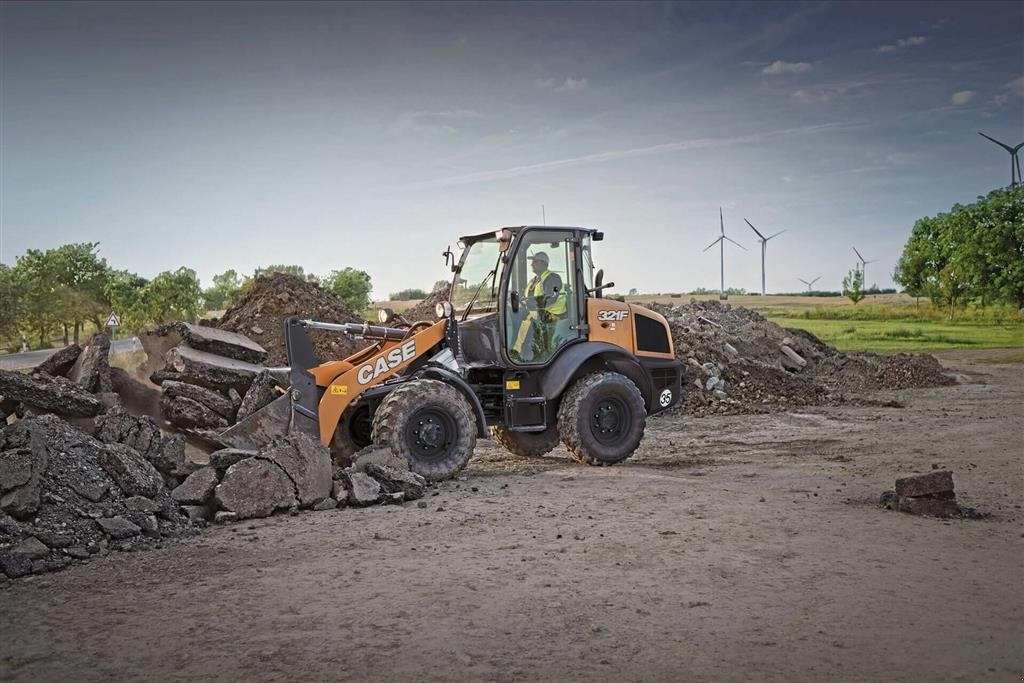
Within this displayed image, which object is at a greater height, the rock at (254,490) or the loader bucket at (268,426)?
the loader bucket at (268,426)

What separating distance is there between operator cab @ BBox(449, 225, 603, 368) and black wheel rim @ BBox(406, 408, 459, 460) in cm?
112

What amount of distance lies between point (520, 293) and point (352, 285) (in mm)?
37733

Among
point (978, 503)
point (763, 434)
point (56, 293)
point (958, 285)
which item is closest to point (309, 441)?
point (978, 503)

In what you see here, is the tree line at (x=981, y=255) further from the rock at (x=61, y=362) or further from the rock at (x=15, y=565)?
the rock at (x=15, y=565)

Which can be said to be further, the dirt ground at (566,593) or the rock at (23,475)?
the rock at (23,475)

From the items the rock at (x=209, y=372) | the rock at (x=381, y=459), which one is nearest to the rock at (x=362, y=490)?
the rock at (x=381, y=459)

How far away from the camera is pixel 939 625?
5812 mm

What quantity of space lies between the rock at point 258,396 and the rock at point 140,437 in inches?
49.4

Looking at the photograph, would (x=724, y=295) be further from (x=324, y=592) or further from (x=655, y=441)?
(x=324, y=592)

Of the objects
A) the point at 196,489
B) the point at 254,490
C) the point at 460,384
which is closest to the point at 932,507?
the point at 460,384

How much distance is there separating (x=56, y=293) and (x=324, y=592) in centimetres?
3221

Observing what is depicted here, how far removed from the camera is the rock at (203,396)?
458 inches

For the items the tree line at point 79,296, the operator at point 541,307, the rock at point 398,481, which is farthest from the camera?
the tree line at point 79,296

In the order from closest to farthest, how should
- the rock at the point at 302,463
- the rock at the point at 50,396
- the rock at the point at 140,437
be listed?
the rock at the point at 302,463, the rock at the point at 140,437, the rock at the point at 50,396
